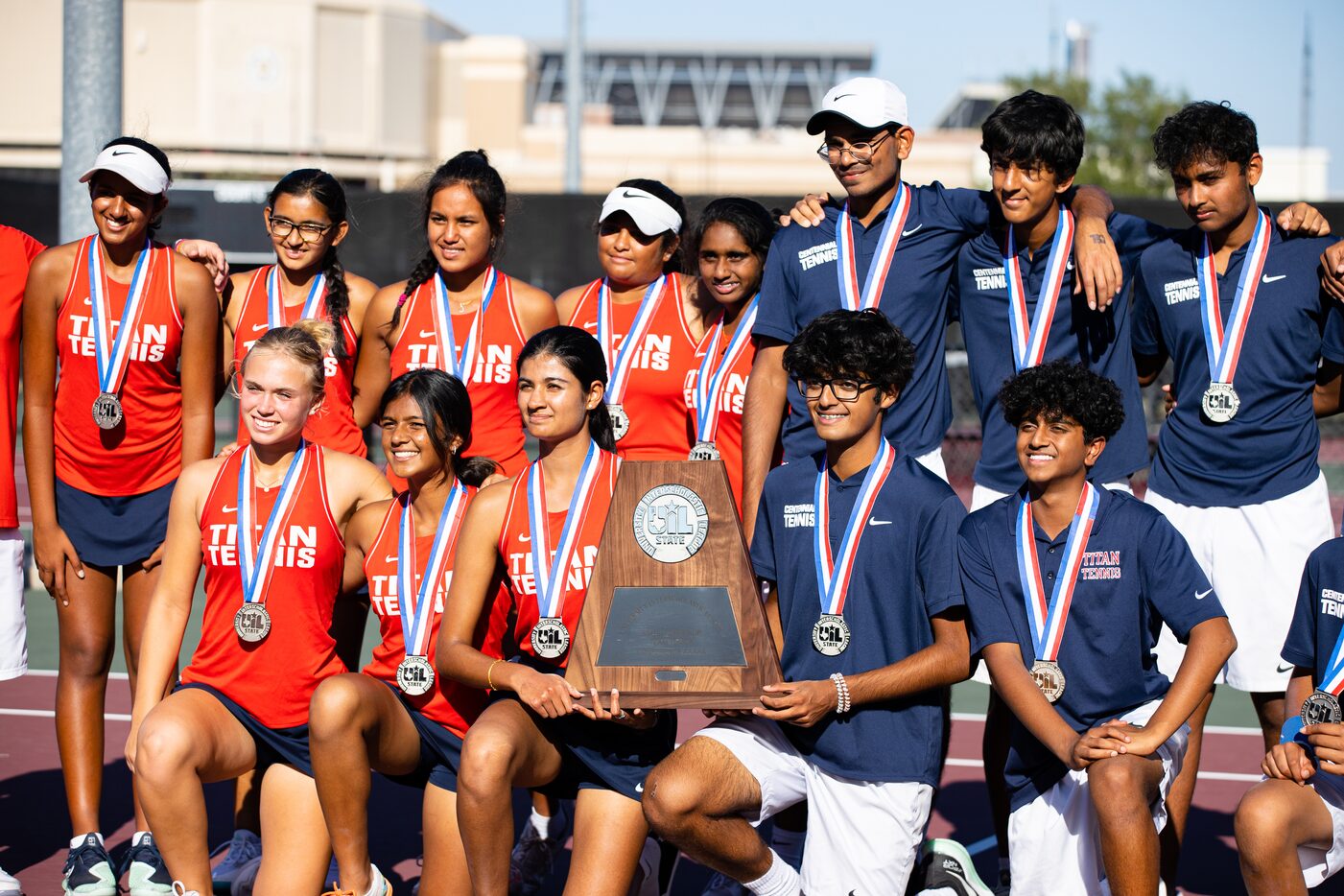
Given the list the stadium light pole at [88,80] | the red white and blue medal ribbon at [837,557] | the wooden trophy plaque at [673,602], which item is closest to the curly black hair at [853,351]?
the red white and blue medal ribbon at [837,557]

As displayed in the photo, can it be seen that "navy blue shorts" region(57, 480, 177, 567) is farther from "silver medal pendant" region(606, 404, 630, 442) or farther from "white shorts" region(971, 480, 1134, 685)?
"white shorts" region(971, 480, 1134, 685)

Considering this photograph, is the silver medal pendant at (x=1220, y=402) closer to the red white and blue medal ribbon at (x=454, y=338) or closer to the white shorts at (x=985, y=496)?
the white shorts at (x=985, y=496)

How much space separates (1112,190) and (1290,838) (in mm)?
36634

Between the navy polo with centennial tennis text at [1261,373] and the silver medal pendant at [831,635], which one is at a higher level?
the navy polo with centennial tennis text at [1261,373]

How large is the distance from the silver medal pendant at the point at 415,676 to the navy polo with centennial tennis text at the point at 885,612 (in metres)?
1.07

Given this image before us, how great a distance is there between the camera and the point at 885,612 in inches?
171

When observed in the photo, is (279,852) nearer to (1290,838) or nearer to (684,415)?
(684,415)

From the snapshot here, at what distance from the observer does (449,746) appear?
4570 mm

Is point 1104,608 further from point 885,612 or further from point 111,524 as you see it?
point 111,524

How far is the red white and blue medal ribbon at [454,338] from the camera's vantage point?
534 centimetres

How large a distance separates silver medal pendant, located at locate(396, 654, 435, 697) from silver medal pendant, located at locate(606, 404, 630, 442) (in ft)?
3.67

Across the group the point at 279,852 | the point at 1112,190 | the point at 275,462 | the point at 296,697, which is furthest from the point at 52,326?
the point at 1112,190

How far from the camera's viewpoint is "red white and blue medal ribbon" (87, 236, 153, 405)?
5.21 m

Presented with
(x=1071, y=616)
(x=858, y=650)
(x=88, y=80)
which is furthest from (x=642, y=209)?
(x=88, y=80)
